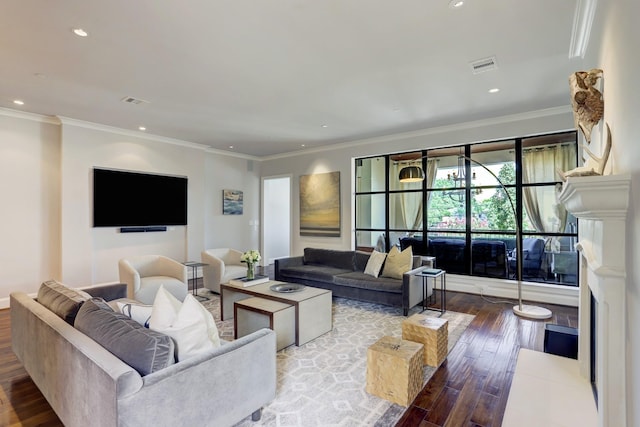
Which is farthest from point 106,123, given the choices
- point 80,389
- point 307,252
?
point 80,389

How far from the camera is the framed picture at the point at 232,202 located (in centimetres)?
759

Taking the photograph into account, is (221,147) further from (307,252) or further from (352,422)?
(352,422)

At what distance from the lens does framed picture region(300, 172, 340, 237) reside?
7004 mm

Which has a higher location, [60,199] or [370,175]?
[370,175]

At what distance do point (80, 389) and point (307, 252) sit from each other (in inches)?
176

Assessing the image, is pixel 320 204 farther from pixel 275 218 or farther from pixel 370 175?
pixel 275 218

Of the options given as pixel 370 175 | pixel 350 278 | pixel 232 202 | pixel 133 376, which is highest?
pixel 370 175

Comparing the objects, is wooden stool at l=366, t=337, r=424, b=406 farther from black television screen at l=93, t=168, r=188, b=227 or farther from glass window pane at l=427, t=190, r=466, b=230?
black television screen at l=93, t=168, r=188, b=227

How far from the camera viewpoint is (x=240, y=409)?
75.8 inches

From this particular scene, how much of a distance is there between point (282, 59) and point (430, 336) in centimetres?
301

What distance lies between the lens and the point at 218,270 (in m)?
5.21

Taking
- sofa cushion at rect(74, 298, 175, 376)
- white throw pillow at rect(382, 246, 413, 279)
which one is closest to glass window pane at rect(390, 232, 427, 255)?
white throw pillow at rect(382, 246, 413, 279)

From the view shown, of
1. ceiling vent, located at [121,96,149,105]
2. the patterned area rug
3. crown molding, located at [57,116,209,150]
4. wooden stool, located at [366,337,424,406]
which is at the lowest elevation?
the patterned area rug

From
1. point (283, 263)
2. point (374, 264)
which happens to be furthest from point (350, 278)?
point (283, 263)
